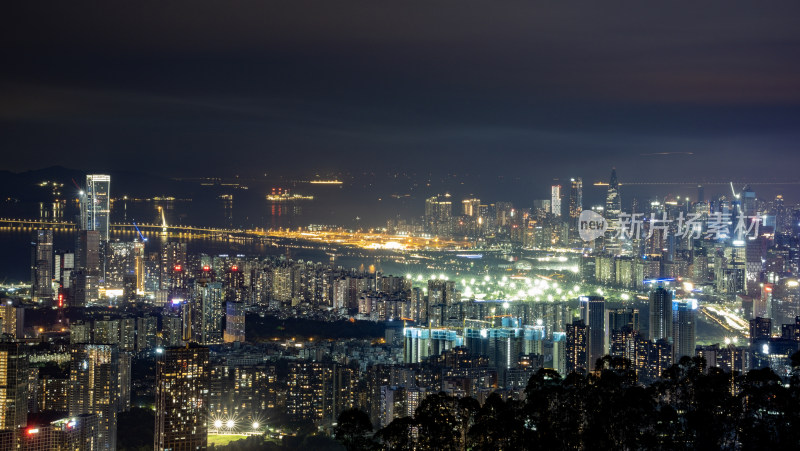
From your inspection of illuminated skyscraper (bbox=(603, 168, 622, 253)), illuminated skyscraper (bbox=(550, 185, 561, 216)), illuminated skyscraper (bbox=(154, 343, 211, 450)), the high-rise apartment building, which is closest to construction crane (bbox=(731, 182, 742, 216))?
illuminated skyscraper (bbox=(603, 168, 622, 253))

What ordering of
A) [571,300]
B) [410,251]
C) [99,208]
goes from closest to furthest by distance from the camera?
[571,300]
[410,251]
[99,208]

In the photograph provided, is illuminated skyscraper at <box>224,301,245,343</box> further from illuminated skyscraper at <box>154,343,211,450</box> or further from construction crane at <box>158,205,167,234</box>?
construction crane at <box>158,205,167,234</box>

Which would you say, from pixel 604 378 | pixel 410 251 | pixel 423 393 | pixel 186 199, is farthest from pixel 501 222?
pixel 604 378

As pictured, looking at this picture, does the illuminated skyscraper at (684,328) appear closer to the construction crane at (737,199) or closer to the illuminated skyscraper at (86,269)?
the construction crane at (737,199)

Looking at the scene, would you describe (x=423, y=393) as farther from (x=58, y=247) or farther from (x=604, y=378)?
(x=58, y=247)

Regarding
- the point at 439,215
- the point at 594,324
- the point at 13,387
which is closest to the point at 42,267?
the point at 439,215

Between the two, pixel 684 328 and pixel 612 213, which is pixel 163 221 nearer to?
pixel 612 213

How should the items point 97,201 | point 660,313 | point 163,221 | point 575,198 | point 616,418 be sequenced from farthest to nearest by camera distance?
1. point 163,221
2. point 97,201
3. point 575,198
4. point 660,313
5. point 616,418
